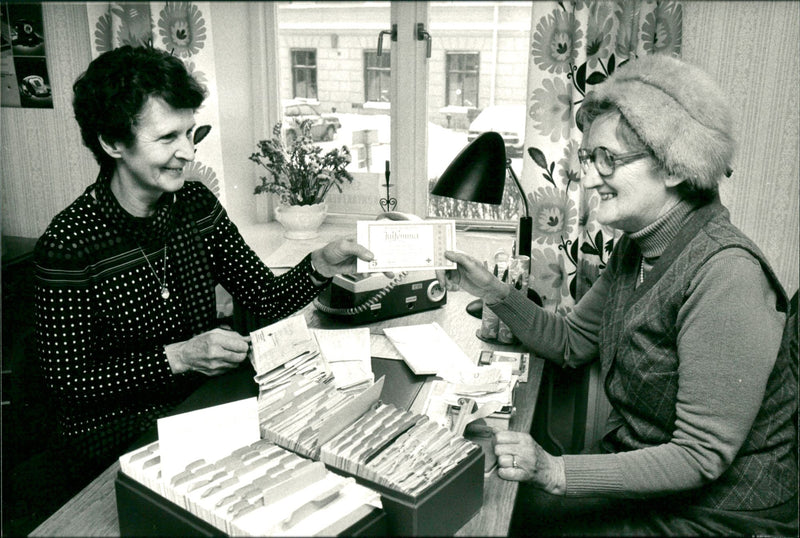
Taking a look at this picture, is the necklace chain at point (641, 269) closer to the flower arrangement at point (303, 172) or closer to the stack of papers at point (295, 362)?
the stack of papers at point (295, 362)

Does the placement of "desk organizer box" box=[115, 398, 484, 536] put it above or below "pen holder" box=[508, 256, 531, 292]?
below

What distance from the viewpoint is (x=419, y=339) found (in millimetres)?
1691

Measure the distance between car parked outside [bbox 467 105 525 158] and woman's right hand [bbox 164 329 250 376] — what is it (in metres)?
1.15

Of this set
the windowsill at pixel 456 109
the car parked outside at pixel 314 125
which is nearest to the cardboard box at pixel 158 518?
the car parked outside at pixel 314 125

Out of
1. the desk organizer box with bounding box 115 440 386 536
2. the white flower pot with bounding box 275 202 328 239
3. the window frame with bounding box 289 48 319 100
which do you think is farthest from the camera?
the white flower pot with bounding box 275 202 328 239

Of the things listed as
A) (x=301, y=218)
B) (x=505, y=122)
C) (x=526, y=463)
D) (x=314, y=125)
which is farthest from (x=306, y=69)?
(x=505, y=122)

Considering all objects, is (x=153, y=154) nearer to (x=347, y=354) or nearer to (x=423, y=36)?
(x=347, y=354)

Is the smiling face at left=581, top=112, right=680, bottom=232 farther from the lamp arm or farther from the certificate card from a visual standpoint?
the lamp arm

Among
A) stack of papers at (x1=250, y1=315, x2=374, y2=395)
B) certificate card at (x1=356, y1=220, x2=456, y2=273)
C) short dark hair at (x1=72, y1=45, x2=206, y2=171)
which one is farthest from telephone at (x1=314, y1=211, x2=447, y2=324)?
short dark hair at (x1=72, y1=45, x2=206, y2=171)

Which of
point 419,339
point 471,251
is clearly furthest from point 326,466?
point 471,251

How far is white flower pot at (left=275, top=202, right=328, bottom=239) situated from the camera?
1.97 metres

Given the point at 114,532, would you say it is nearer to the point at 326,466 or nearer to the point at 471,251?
the point at 326,466

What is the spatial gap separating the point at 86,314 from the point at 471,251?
3.67 ft

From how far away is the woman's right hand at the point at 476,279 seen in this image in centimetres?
157
